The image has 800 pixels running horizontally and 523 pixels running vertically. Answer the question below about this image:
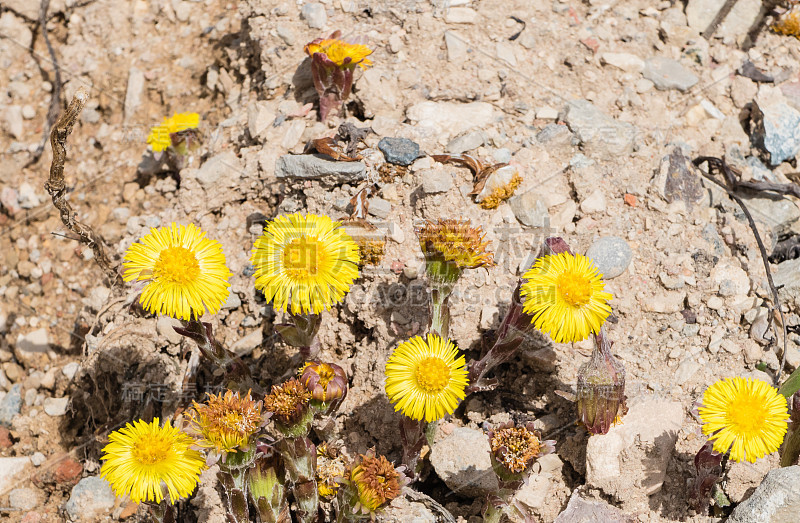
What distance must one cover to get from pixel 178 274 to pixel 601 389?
170 cm

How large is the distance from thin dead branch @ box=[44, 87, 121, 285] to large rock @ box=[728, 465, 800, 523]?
306 cm

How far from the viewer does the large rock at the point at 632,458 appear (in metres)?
2.58

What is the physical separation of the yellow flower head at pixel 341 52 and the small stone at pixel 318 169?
51 cm

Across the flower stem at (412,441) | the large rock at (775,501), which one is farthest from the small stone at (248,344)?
the large rock at (775,501)

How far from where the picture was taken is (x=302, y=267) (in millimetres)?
2461

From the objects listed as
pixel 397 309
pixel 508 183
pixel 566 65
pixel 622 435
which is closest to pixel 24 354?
pixel 397 309

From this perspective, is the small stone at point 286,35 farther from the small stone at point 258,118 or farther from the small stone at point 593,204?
the small stone at point 593,204

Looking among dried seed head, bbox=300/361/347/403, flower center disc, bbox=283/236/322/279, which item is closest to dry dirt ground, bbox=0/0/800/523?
dried seed head, bbox=300/361/347/403

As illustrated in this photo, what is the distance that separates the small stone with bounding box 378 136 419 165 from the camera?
3.21m

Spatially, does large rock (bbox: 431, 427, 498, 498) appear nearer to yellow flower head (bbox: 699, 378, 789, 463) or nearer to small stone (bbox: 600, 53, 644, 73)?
yellow flower head (bbox: 699, 378, 789, 463)

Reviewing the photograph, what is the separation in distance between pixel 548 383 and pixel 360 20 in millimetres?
2286

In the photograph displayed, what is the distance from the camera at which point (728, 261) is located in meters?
3.11

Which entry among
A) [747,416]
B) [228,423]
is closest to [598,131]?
[747,416]

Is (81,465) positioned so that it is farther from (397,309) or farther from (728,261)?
(728,261)
